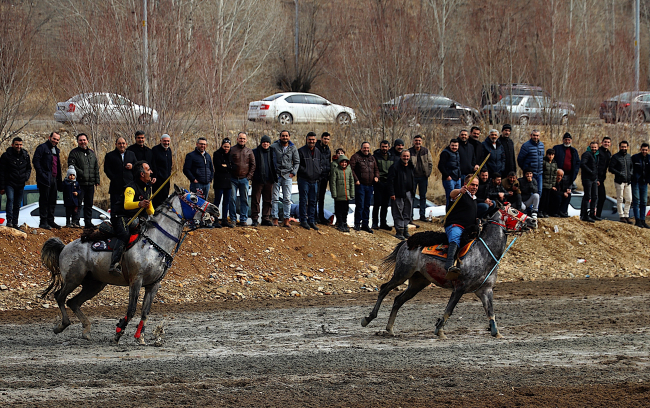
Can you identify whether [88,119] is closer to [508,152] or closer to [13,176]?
[13,176]

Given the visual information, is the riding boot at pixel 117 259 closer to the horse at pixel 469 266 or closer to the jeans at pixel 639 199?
the horse at pixel 469 266

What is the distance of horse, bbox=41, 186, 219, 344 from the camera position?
10.6 m

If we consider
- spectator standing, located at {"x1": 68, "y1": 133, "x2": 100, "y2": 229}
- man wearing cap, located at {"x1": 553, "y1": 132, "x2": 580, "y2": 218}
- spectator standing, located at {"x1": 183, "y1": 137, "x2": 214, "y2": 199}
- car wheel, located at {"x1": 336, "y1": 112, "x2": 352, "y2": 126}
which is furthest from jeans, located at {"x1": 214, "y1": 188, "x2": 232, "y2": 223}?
car wheel, located at {"x1": 336, "y1": 112, "x2": 352, "y2": 126}

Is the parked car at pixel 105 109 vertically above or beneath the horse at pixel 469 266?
above

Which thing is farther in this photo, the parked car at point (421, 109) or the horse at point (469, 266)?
the parked car at point (421, 109)

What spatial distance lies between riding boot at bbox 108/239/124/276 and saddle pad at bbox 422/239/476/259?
4.75m

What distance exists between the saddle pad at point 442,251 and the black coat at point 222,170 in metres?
6.78

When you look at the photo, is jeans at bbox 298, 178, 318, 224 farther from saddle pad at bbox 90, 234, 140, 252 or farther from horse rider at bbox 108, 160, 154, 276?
saddle pad at bbox 90, 234, 140, 252

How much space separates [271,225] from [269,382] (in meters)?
9.48

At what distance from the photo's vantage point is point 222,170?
16.8 m

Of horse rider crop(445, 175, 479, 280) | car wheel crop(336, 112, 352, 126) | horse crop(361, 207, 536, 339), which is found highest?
car wheel crop(336, 112, 352, 126)

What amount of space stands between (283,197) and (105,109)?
662cm

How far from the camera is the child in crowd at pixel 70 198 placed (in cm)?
1579

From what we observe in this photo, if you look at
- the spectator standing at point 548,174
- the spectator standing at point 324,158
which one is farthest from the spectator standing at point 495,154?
the spectator standing at point 324,158
